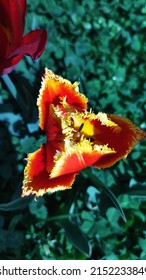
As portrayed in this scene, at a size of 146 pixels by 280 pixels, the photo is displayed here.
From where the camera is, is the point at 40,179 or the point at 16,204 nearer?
the point at 40,179

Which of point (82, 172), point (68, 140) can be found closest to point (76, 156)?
point (68, 140)

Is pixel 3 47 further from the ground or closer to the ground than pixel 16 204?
further from the ground

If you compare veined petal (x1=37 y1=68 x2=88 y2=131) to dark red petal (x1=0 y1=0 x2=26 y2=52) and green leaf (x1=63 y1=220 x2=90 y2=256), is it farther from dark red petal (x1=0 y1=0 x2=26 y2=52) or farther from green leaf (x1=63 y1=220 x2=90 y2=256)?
green leaf (x1=63 y1=220 x2=90 y2=256)

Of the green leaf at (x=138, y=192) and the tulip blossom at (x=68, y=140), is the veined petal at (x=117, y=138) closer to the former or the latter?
the tulip blossom at (x=68, y=140)

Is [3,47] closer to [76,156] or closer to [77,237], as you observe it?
[76,156]

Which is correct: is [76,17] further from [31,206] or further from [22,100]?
[31,206]

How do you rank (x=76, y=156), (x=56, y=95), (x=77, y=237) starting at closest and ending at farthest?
(x=76, y=156) < (x=56, y=95) < (x=77, y=237)
